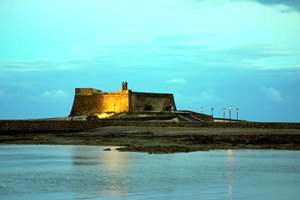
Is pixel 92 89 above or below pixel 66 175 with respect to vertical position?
above

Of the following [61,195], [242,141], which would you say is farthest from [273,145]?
[61,195]

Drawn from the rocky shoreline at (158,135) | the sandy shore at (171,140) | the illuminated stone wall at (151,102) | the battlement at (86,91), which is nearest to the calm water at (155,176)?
the sandy shore at (171,140)

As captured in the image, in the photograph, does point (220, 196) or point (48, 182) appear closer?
point (220, 196)

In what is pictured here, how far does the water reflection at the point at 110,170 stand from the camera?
1556 centimetres

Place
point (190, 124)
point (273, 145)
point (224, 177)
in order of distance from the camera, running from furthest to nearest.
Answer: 1. point (190, 124)
2. point (273, 145)
3. point (224, 177)

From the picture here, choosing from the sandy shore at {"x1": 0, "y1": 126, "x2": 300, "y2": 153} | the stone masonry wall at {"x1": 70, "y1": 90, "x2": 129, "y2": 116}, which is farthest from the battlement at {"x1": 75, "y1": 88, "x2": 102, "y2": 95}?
the sandy shore at {"x1": 0, "y1": 126, "x2": 300, "y2": 153}

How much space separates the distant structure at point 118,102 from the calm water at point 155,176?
154 ft

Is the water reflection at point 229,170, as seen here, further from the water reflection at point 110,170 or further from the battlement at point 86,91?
the battlement at point 86,91

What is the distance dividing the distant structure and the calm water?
46925mm

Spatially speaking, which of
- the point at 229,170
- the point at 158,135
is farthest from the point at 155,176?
the point at 158,135

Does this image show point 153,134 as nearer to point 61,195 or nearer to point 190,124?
point 190,124

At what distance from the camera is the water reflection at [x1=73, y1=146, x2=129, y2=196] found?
15562 mm

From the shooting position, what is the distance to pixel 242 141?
35281 millimetres

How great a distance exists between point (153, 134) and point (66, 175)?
22.9 meters
